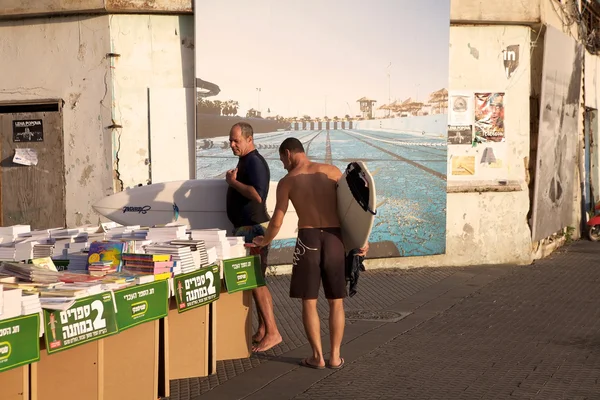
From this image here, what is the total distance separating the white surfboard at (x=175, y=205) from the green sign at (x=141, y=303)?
2.43 m

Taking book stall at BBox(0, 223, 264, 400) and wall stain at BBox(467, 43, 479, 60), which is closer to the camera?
book stall at BBox(0, 223, 264, 400)

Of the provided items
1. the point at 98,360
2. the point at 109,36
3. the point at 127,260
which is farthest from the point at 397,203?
the point at 98,360

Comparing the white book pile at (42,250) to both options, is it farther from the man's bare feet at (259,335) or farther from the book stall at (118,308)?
the man's bare feet at (259,335)

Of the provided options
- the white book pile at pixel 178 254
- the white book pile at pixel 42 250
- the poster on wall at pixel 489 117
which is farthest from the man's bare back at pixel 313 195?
the poster on wall at pixel 489 117

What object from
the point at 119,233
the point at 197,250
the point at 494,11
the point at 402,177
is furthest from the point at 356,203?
the point at 494,11

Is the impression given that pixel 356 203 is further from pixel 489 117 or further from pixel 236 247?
pixel 489 117

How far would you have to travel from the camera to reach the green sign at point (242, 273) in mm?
7738

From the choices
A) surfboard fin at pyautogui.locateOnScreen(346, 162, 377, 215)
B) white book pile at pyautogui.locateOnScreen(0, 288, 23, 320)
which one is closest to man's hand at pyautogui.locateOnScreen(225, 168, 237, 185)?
surfboard fin at pyautogui.locateOnScreen(346, 162, 377, 215)

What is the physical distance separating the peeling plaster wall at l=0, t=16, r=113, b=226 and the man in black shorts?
197 inches

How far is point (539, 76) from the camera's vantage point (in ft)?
50.4

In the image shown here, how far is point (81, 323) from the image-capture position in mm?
5605

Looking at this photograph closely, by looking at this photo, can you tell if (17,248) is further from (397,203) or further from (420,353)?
(397,203)

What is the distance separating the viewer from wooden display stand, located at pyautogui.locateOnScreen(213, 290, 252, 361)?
792 centimetres

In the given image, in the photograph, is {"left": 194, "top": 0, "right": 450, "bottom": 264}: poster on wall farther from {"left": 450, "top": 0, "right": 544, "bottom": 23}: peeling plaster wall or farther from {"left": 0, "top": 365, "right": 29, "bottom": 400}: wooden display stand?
{"left": 0, "top": 365, "right": 29, "bottom": 400}: wooden display stand
